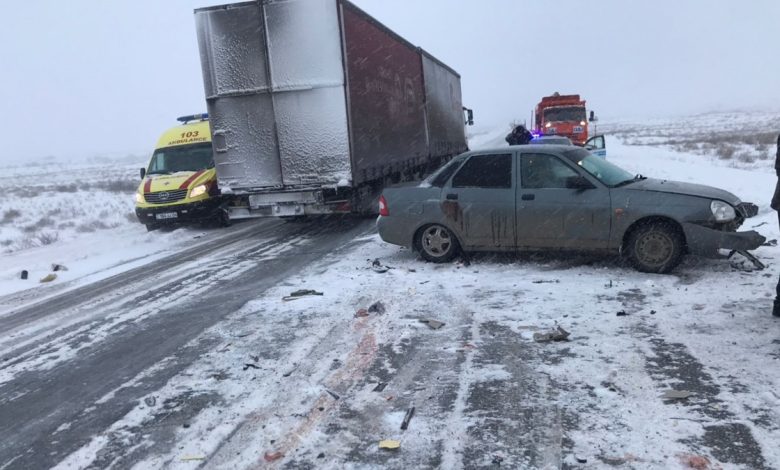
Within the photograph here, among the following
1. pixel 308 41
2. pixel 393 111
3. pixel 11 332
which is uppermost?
pixel 308 41

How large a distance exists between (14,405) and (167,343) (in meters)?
1.32

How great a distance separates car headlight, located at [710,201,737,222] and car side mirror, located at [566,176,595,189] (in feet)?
4.23

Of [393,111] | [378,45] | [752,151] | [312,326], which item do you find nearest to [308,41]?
[378,45]

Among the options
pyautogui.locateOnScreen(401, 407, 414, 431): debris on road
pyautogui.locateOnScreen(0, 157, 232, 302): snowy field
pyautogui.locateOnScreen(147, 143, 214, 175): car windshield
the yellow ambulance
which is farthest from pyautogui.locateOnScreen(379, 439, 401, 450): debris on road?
pyautogui.locateOnScreen(147, 143, 214, 175): car windshield

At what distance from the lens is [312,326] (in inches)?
211

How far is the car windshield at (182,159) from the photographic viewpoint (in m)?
13.2

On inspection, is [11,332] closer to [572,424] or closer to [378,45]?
[572,424]

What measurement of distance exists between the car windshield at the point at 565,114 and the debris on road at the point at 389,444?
2348 cm

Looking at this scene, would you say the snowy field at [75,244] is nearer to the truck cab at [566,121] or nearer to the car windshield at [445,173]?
the car windshield at [445,173]

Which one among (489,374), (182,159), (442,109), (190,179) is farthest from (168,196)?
(489,374)

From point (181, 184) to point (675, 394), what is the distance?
36.5ft

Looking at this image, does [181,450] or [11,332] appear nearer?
[181,450]

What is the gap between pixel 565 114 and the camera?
2459 centimetres

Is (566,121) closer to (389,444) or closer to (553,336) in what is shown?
(553,336)
